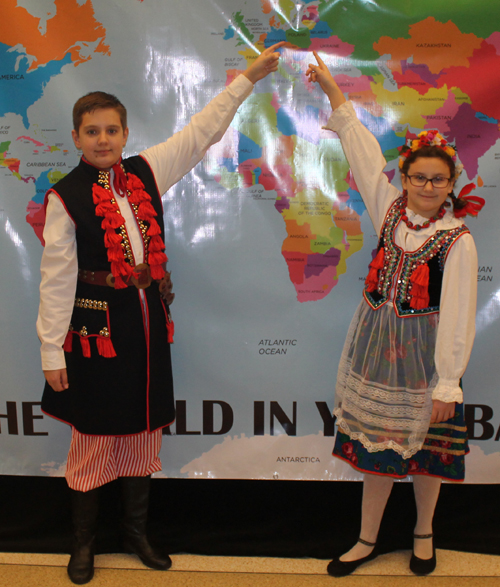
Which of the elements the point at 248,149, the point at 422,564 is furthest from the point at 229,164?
the point at 422,564

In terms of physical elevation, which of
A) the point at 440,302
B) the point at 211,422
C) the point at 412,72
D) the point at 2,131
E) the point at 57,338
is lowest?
the point at 211,422

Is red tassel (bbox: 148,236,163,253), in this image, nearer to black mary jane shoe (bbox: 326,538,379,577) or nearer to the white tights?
the white tights

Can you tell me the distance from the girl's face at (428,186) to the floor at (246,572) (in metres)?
1.35

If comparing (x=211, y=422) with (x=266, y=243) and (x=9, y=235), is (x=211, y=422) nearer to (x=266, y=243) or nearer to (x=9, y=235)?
(x=266, y=243)

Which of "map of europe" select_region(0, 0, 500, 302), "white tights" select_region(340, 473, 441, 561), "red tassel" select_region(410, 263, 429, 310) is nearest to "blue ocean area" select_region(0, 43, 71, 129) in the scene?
"map of europe" select_region(0, 0, 500, 302)

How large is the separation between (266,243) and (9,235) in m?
1.05

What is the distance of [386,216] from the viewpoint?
1722 mm

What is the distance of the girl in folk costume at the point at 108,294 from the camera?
1566 mm

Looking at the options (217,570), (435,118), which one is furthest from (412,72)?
(217,570)

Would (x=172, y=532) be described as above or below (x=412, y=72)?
below

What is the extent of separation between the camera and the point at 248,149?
1956mm

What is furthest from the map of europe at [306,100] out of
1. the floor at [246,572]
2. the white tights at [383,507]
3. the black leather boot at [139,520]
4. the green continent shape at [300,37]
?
the floor at [246,572]

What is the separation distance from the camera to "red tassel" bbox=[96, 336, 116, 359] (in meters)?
1.60

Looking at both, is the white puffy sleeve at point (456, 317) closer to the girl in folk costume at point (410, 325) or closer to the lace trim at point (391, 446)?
the girl in folk costume at point (410, 325)
